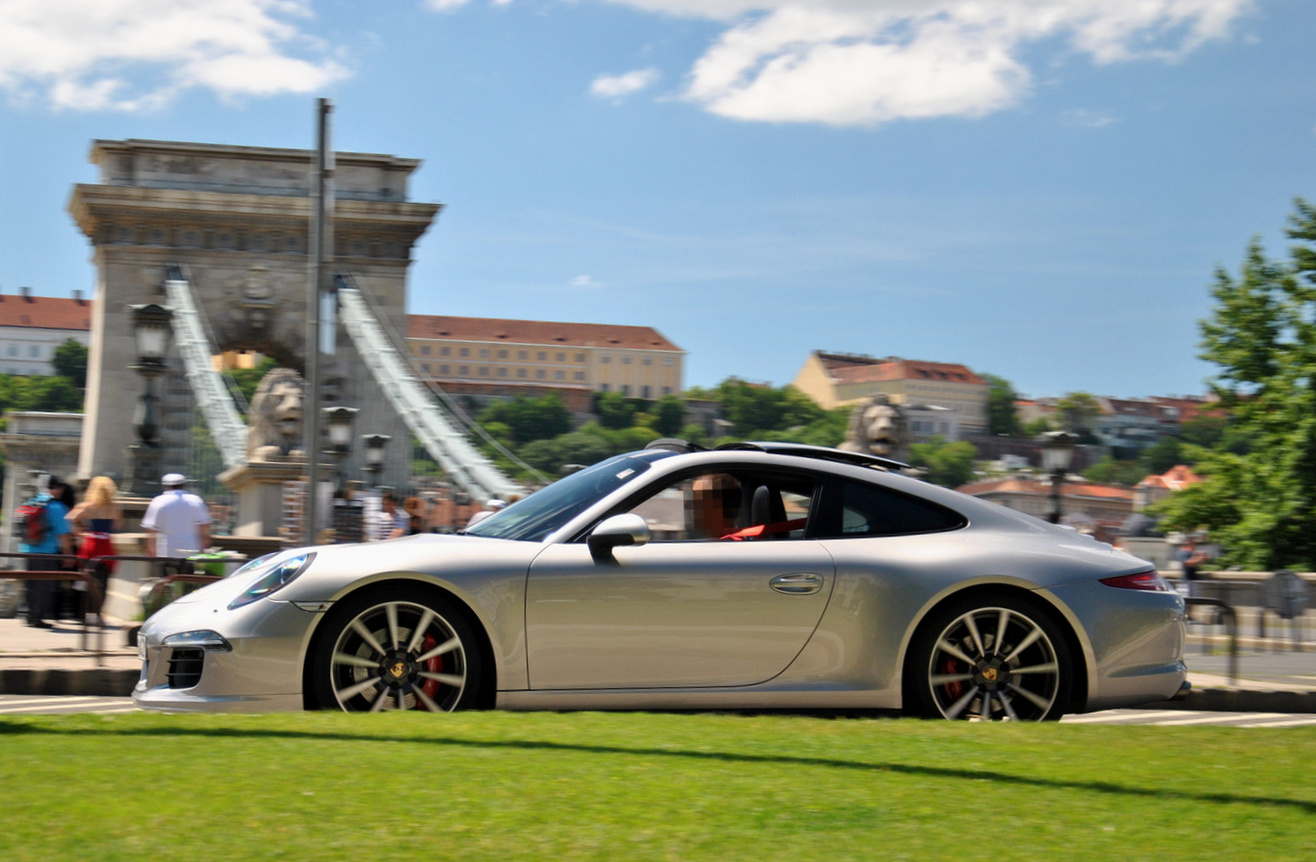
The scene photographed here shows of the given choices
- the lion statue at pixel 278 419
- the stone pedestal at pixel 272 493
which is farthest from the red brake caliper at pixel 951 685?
the lion statue at pixel 278 419

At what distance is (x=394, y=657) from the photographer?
5.40m

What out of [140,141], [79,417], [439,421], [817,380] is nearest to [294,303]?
[140,141]

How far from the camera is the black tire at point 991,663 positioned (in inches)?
221

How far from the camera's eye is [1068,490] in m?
117

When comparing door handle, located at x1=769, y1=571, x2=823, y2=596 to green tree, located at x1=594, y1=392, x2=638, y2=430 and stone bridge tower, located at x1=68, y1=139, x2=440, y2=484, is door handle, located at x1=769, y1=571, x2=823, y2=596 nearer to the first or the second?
stone bridge tower, located at x1=68, y1=139, x2=440, y2=484

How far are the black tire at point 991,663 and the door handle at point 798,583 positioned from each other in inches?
17.6

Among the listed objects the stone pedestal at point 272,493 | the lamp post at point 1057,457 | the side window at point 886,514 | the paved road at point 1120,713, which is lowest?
the paved road at point 1120,713

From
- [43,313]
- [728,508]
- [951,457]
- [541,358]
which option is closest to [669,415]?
[541,358]

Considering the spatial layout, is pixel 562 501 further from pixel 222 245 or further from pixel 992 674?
pixel 222 245

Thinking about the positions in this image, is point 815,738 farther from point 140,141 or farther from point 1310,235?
point 140,141

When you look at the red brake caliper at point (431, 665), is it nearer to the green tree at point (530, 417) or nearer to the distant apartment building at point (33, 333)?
the green tree at point (530, 417)

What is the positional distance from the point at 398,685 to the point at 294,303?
4177 cm

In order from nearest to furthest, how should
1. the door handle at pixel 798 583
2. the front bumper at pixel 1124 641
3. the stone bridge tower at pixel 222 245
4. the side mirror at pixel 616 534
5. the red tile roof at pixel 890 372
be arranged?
the side mirror at pixel 616 534, the door handle at pixel 798 583, the front bumper at pixel 1124 641, the stone bridge tower at pixel 222 245, the red tile roof at pixel 890 372

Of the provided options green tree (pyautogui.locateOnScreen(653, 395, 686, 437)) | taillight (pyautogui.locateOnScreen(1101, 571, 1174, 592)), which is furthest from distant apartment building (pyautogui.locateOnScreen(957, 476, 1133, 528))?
taillight (pyautogui.locateOnScreen(1101, 571, 1174, 592))
